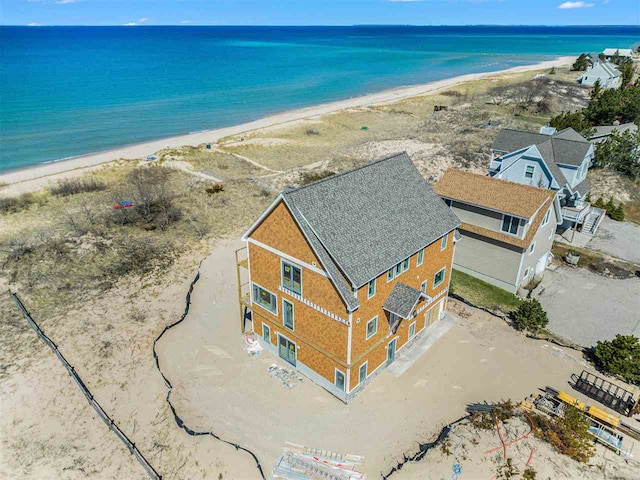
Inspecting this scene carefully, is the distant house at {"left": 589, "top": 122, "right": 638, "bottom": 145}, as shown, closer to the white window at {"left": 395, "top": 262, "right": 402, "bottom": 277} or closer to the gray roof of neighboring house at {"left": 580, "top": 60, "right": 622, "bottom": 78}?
the white window at {"left": 395, "top": 262, "right": 402, "bottom": 277}

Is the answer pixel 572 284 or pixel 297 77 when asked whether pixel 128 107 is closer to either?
pixel 297 77

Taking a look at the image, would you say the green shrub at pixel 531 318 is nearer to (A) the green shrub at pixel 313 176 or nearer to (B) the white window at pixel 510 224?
(B) the white window at pixel 510 224

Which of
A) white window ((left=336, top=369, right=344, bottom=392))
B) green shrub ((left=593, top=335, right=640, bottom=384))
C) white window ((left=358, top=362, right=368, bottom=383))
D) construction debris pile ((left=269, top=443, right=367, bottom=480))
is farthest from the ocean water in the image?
green shrub ((left=593, top=335, right=640, bottom=384))

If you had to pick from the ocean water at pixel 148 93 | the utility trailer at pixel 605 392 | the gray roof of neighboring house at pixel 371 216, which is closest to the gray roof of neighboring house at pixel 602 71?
the ocean water at pixel 148 93

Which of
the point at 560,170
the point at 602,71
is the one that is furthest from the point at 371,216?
the point at 602,71

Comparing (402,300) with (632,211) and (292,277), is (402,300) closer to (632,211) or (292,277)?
(292,277)
